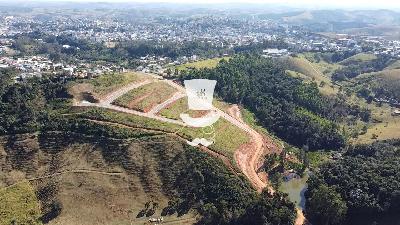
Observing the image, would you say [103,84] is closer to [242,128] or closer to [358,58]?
[242,128]

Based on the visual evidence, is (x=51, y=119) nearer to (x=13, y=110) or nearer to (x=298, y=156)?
(x=13, y=110)

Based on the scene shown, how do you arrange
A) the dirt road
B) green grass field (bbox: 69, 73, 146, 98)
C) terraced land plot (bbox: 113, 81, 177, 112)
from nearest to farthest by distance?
the dirt road
terraced land plot (bbox: 113, 81, 177, 112)
green grass field (bbox: 69, 73, 146, 98)

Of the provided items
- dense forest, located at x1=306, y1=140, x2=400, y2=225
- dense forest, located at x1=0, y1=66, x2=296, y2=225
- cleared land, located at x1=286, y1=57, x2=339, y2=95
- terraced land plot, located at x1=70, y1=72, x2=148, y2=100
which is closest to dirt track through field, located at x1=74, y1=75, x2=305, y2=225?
terraced land plot, located at x1=70, y1=72, x2=148, y2=100

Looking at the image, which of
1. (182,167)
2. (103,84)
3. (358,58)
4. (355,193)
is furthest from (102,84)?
(358,58)

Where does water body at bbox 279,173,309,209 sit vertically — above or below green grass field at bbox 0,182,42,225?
below

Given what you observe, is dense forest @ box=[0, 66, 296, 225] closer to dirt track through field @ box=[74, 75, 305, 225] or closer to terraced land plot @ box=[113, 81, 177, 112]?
dirt track through field @ box=[74, 75, 305, 225]

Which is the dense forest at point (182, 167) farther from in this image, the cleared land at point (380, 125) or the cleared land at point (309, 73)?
the cleared land at point (309, 73)

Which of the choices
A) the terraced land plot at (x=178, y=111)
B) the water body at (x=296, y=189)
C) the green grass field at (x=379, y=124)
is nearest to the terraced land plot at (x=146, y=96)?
the terraced land plot at (x=178, y=111)
